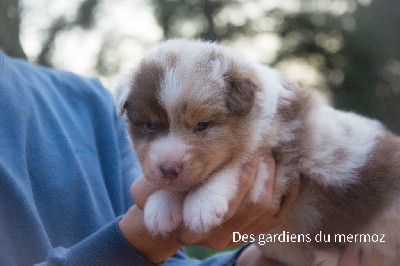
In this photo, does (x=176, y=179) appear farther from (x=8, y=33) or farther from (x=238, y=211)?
(x=8, y=33)

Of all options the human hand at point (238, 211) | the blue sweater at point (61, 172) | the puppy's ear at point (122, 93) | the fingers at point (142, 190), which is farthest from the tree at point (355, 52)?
the fingers at point (142, 190)

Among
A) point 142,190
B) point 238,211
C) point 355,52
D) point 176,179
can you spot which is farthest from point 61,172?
point 355,52

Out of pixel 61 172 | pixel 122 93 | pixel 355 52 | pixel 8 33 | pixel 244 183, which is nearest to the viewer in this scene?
pixel 244 183

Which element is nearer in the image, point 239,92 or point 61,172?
point 239,92

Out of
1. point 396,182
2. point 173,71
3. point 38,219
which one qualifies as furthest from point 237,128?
point 38,219

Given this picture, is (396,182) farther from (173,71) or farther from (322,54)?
(322,54)

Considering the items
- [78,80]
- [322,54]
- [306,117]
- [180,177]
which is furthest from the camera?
[322,54]
